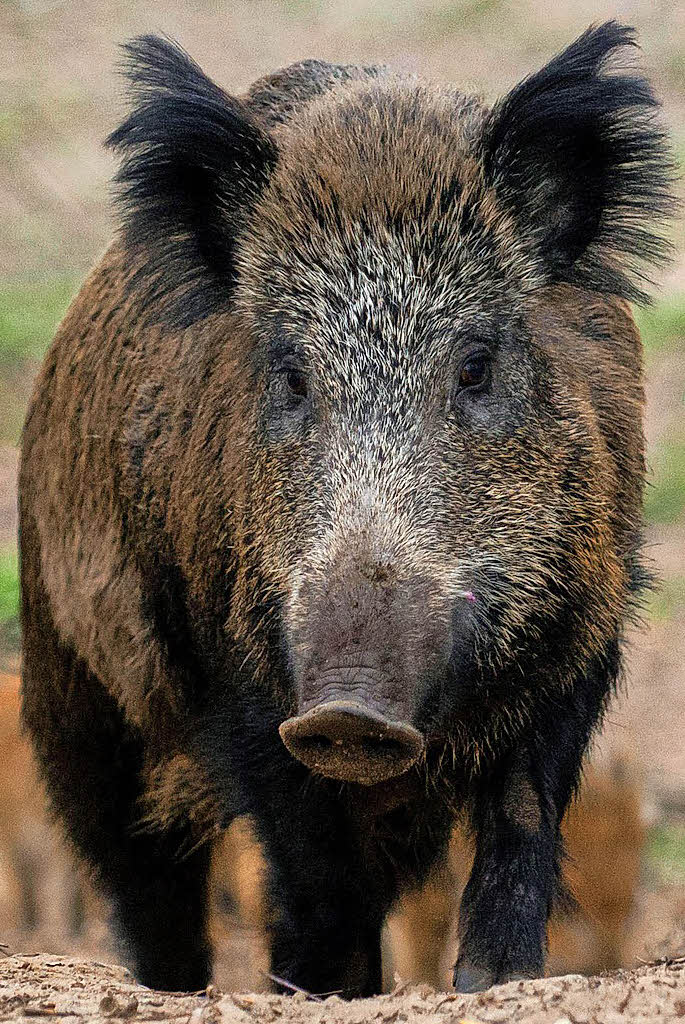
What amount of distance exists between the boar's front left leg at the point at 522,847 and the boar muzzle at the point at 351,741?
0.93m

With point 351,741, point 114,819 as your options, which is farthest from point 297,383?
point 114,819

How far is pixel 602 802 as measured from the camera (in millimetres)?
A: 7867

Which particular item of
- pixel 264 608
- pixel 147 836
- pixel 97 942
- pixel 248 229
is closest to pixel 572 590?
pixel 264 608

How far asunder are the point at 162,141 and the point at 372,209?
2.17 ft

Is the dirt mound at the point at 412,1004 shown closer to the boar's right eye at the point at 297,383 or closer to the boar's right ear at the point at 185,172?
the boar's right eye at the point at 297,383

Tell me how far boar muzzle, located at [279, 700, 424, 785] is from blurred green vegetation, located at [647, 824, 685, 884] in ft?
15.4

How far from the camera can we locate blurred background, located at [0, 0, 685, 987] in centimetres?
784

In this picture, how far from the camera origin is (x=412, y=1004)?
351 centimetres

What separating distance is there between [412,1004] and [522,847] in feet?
3.33

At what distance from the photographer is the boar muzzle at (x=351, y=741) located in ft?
11.0

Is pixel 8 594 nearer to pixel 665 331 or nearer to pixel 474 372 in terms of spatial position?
pixel 665 331

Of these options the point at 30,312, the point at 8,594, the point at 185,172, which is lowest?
the point at 8,594

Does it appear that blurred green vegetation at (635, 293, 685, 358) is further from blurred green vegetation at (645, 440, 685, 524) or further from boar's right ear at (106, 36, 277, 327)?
boar's right ear at (106, 36, 277, 327)

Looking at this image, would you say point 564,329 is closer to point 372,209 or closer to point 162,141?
point 372,209
